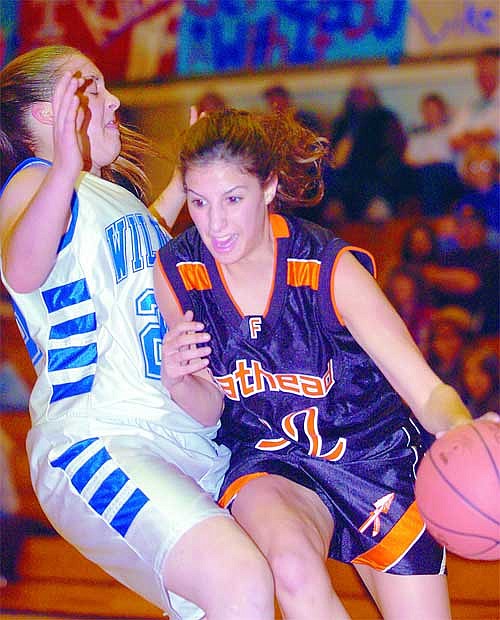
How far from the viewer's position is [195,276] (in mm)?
2586

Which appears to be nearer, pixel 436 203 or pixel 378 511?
pixel 378 511

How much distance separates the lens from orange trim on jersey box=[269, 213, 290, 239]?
2.61m

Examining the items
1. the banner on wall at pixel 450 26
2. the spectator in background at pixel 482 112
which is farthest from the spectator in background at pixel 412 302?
the banner on wall at pixel 450 26

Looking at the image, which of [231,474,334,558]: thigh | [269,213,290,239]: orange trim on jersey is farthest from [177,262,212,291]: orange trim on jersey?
[231,474,334,558]: thigh

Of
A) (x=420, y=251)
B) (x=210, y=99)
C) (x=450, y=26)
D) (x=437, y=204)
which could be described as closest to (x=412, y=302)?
(x=420, y=251)

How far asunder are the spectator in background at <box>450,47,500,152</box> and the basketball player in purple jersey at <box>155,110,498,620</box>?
17.1ft

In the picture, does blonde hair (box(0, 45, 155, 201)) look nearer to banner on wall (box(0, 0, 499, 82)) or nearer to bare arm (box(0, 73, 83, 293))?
bare arm (box(0, 73, 83, 293))

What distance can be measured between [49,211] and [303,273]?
71 cm

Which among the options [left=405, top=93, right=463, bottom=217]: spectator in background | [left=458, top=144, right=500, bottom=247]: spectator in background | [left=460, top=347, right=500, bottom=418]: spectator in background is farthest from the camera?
[left=405, top=93, right=463, bottom=217]: spectator in background

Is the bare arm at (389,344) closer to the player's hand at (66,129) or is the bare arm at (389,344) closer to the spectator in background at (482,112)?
the player's hand at (66,129)

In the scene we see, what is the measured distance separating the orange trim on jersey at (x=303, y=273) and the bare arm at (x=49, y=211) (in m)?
0.63

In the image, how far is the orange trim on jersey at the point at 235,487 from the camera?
2.54 metres

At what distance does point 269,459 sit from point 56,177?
987 millimetres

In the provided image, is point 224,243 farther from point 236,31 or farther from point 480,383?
point 236,31
